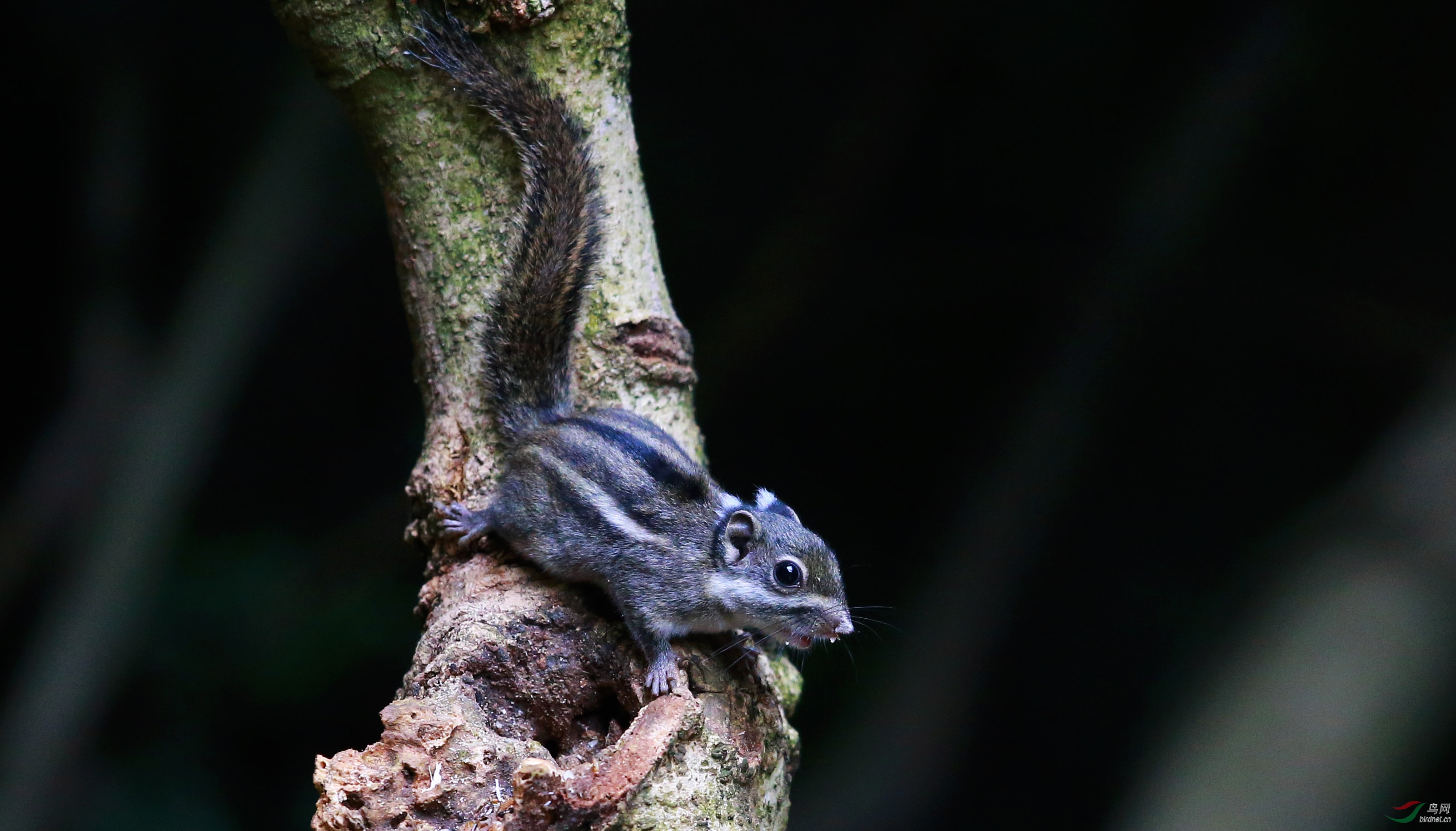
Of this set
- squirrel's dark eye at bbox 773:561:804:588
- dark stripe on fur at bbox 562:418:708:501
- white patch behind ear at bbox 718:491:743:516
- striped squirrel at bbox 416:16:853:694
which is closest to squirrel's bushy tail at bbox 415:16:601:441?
striped squirrel at bbox 416:16:853:694

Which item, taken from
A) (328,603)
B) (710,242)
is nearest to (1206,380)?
(710,242)

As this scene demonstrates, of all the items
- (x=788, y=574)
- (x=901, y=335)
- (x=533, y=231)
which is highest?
(x=901, y=335)

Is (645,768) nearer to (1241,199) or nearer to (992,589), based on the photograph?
(992,589)

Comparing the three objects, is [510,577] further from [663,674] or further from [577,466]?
[663,674]

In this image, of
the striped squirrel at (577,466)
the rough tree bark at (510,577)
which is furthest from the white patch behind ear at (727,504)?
the rough tree bark at (510,577)

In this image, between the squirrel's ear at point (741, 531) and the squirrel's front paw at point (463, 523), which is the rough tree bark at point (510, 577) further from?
the squirrel's ear at point (741, 531)

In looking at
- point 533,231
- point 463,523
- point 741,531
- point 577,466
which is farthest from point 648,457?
point 533,231
